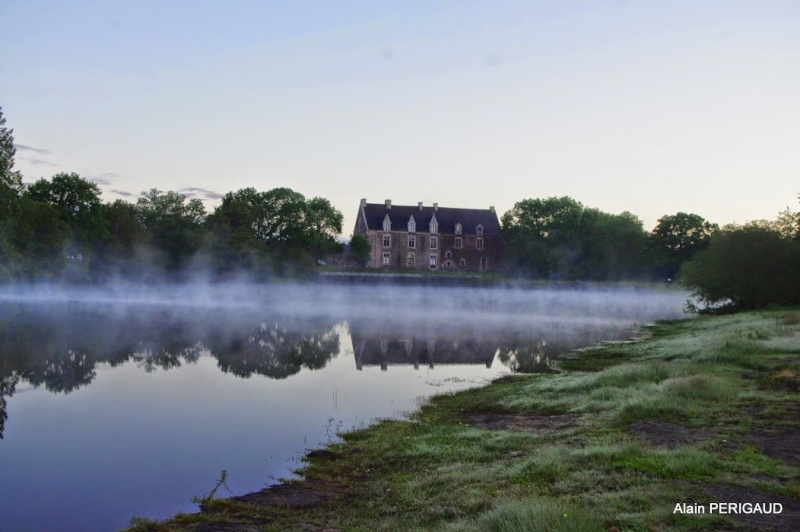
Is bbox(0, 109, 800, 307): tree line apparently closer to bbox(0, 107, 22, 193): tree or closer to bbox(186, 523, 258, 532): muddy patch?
bbox(0, 107, 22, 193): tree

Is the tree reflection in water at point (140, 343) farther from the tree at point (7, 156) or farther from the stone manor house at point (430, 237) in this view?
the stone manor house at point (430, 237)

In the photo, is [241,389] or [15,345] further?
[15,345]

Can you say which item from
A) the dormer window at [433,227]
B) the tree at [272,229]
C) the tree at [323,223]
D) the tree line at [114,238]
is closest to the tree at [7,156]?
the tree line at [114,238]

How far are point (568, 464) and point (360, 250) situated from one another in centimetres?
11868

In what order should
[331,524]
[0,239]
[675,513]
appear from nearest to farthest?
[675,513]
[331,524]
[0,239]

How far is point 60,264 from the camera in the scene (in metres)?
74.6

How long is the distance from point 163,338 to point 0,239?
30.6 metres

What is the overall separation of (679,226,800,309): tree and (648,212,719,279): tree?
59.3 meters

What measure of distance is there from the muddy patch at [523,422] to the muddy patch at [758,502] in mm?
5956

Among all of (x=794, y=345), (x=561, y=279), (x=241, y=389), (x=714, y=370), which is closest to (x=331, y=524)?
(x=241, y=389)

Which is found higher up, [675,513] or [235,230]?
[235,230]

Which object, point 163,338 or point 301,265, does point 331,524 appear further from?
point 301,265

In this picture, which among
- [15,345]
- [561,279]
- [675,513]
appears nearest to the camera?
[675,513]

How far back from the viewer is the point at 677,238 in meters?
120
